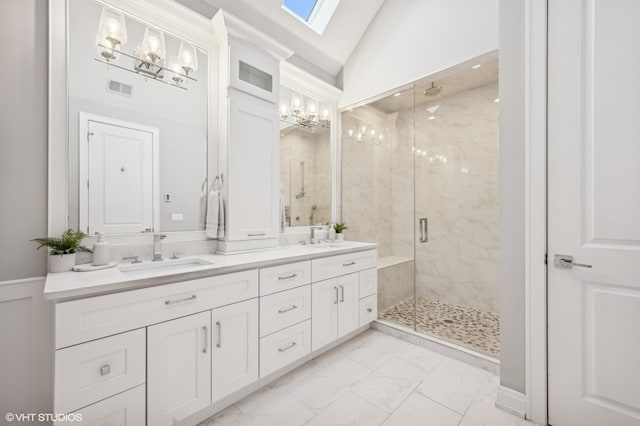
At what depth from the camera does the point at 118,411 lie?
47.7 inches

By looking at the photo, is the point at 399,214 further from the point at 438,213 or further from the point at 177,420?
the point at 177,420

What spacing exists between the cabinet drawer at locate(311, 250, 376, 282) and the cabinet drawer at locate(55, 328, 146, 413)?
1181 mm

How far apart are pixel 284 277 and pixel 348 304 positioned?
0.81 metres

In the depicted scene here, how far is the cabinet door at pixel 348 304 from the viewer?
233cm

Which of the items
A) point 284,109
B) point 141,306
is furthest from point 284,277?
point 284,109

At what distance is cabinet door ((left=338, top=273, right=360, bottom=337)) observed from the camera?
2330 millimetres

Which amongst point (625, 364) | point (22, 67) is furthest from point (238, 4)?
point (625, 364)

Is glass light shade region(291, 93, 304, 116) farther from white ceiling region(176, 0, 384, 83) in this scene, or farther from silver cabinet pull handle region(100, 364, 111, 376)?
silver cabinet pull handle region(100, 364, 111, 376)

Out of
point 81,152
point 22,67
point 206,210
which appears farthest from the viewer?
point 206,210

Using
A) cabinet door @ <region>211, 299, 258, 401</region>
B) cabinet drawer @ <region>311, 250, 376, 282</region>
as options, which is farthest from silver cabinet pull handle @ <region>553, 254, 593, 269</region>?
cabinet door @ <region>211, 299, 258, 401</region>

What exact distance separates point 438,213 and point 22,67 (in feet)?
12.3

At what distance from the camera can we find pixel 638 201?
4.19 feet

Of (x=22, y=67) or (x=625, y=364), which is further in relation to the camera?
(x=22, y=67)

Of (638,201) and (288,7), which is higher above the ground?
(288,7)
